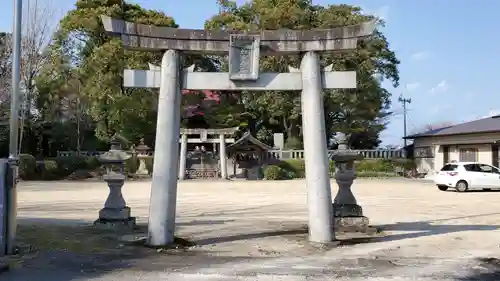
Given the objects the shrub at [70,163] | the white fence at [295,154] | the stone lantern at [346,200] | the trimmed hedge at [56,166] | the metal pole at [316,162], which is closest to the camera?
the metal pole at [316,162]

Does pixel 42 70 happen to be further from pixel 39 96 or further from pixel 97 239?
pixel 97 239

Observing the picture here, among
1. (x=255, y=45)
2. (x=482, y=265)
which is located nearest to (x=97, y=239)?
(x=255, y=45)

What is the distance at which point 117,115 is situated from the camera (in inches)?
1379

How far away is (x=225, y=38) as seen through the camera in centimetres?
916

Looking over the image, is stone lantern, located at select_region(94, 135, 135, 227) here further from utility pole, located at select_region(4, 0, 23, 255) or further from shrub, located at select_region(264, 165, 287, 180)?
shrub, located at select_region(264, 165, 287, 180)

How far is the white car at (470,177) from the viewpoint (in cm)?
2347

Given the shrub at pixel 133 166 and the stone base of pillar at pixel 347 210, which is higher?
the shrub at pixel 133 166

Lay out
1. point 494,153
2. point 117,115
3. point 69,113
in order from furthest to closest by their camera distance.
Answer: point 69,113, point 117,115, point 494,153

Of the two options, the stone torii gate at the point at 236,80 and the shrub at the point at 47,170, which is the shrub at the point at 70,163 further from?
the stone torii gate at the point at 236,80

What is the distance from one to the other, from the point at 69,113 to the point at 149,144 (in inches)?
263

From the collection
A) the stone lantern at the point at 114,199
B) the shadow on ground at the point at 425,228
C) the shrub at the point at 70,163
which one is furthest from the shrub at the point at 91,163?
the shadow on ground at the point at 425,228

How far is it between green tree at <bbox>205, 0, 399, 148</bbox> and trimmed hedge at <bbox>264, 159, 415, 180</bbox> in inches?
112

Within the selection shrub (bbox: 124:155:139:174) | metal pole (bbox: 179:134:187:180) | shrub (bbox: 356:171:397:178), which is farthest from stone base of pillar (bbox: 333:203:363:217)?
shrub (bbox: 124:155:139:174)

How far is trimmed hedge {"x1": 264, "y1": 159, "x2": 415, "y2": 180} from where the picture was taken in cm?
3647
